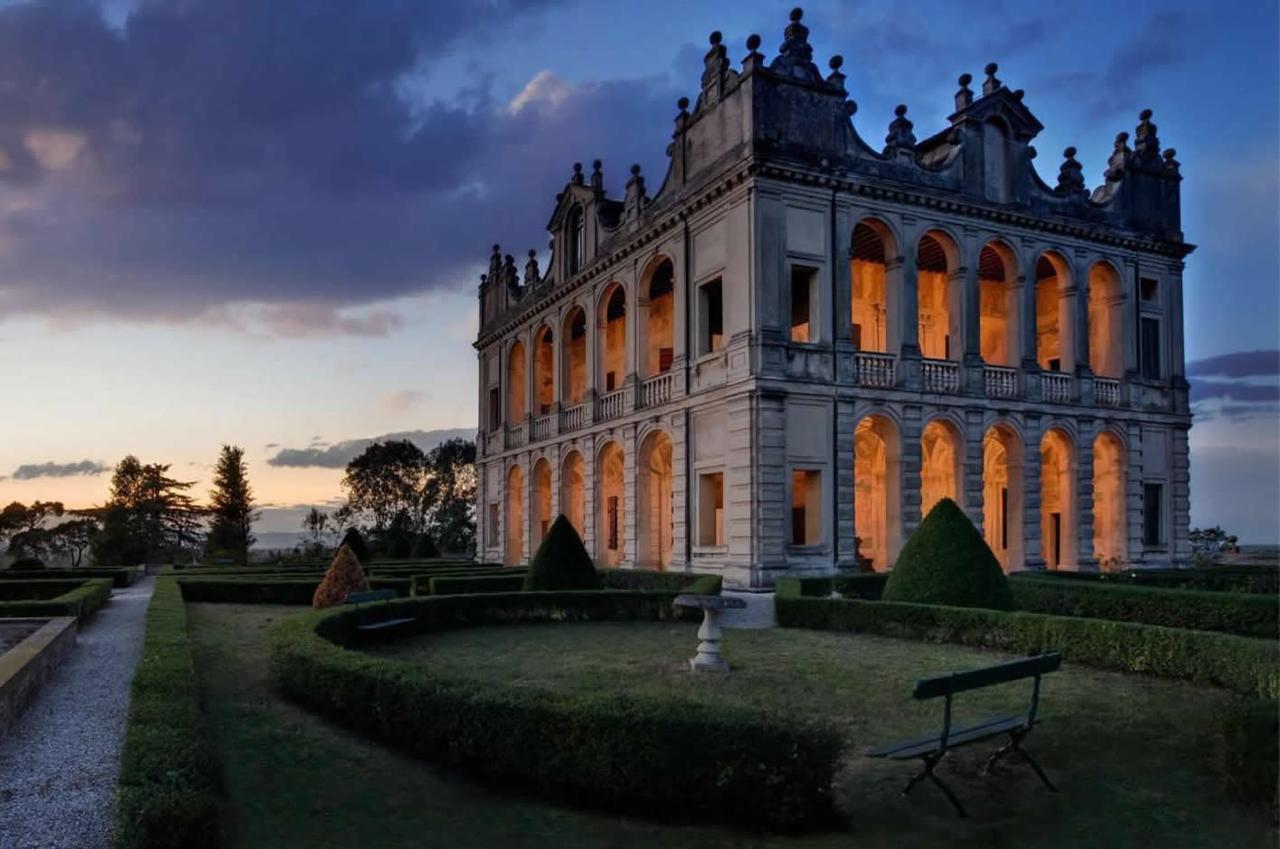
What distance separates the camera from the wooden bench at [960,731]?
6827mm

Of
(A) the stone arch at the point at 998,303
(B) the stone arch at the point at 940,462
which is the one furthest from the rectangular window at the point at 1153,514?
(B) the stone arch at the point at 940,462

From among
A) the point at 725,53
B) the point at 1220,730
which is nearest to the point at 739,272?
the point at 725,53

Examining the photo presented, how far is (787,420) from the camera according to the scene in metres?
26.0

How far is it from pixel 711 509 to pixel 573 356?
16389 millimetres

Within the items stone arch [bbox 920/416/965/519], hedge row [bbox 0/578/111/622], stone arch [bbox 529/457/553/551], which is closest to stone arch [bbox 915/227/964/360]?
stone arch [bbox 920/416/965/519]

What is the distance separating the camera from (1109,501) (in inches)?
1282

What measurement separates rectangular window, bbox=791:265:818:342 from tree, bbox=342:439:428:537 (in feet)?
159

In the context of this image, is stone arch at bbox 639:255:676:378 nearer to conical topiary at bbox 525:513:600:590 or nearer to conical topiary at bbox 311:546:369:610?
conical topiary at bbox 525:513:600:590

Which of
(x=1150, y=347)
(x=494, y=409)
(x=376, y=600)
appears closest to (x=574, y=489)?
(x=494, y=409)

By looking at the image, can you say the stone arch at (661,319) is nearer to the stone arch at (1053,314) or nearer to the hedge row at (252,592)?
the stone arch at (1053,314)

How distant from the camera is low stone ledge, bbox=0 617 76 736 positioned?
28.4ft

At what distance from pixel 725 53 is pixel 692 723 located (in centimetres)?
2526

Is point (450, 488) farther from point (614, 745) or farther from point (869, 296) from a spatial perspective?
point (614, 745)

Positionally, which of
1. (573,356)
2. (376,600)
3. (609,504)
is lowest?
(376,600)
